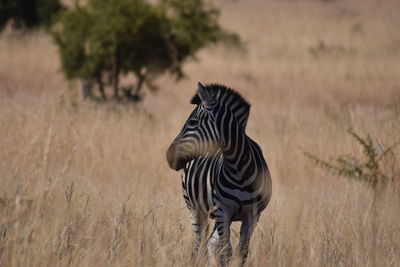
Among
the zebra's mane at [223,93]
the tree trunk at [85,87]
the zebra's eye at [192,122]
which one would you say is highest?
the tree trunk at [85,87]

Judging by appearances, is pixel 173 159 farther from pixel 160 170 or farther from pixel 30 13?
pixel 30 13

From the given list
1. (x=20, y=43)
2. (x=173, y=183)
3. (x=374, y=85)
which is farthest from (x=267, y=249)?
(x=20, y=43)

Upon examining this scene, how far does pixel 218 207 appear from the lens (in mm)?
4777

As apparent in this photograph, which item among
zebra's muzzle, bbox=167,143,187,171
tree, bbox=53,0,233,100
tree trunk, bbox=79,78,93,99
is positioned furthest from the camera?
tree trunk, bbox=79,78,93,99

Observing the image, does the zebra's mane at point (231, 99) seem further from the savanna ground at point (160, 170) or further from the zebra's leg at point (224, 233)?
the savanna ground at point (160, 170)

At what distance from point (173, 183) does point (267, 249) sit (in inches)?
116

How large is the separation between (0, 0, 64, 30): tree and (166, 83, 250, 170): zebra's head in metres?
20.6

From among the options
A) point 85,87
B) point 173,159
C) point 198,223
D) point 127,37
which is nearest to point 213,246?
point 198,223

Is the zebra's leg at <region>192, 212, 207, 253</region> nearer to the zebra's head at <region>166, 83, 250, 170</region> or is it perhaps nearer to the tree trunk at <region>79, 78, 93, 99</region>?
the zebra's head at <region>166, 83, 250, 170</region>

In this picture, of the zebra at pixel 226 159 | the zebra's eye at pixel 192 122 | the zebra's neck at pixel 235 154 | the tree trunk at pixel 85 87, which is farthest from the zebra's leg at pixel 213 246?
the tree trunk at pixel 85 87

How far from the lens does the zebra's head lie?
457cm

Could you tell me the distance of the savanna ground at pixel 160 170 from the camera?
477cm

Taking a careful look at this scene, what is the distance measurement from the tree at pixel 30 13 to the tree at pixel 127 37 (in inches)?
424

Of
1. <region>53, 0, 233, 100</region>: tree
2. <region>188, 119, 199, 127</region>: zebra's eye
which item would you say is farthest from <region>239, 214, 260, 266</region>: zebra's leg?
<region>53, 0, 233, 100</region>: tree
